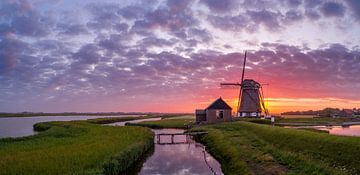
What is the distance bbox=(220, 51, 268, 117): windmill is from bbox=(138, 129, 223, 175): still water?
32276 mm

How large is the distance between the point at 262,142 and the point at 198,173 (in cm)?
916

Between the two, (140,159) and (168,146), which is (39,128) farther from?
(140,159)

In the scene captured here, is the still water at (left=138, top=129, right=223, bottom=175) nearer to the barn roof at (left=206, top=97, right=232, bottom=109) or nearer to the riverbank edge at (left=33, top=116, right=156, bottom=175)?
the riverbank edge at (left=33, top=116, right=156, bottom=175)

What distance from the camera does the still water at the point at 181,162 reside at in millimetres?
25141

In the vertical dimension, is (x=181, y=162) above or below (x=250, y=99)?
below

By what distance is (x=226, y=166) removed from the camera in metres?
25.5

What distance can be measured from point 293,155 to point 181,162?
10314mm

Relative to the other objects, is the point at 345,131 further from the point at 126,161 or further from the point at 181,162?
the point at 126,161

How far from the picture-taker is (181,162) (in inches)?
1153

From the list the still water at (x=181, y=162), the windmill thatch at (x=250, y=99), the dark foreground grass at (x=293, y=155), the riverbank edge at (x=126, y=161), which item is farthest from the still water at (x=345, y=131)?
the riverbank edge at (x=126, y=161)

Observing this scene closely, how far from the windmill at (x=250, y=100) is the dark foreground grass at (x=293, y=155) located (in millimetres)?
37115

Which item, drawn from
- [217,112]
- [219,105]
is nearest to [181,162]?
[217,112]

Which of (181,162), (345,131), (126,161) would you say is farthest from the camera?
(345,131)

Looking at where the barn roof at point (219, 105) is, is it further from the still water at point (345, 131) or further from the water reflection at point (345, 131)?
the water reflection at point (345, 131)
